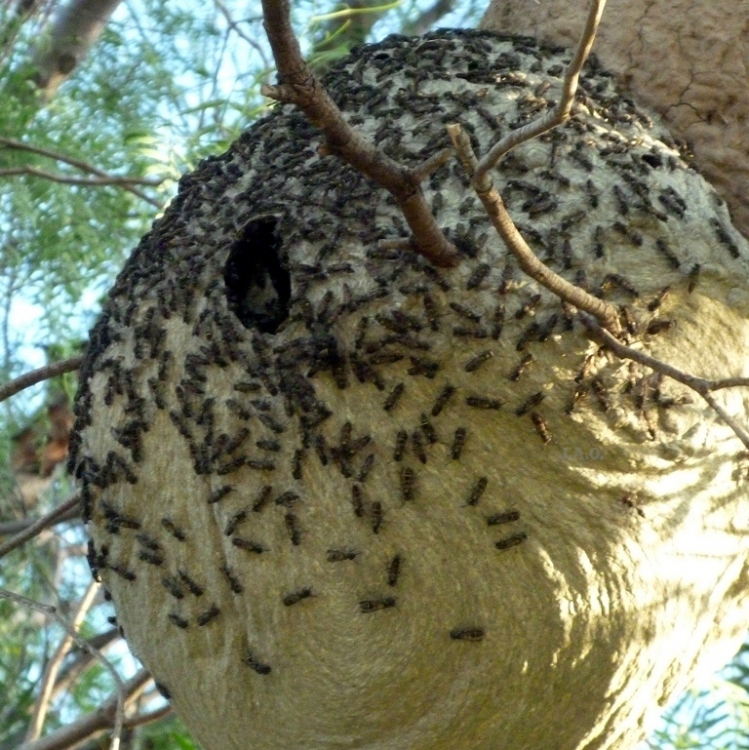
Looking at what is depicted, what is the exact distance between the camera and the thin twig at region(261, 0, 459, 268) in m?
1.78

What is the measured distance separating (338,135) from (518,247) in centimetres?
32

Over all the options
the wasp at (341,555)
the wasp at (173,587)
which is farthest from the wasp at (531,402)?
the wasp at (173,587)

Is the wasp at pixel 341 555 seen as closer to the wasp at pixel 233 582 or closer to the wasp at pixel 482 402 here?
the wasp at pixel 233 582

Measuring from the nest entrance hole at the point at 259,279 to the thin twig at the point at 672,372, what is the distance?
1.85 feet

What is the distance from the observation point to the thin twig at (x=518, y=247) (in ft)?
5.91

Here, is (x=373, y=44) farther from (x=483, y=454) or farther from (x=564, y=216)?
(x=483, y=454)

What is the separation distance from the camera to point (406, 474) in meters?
2.19

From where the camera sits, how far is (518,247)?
76.4 inches

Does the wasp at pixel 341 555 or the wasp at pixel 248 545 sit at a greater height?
the wasp at pixel 248 545

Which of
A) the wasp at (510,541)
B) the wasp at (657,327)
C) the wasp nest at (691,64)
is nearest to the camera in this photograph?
the wasp at (510,541)

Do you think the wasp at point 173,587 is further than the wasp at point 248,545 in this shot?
Yes

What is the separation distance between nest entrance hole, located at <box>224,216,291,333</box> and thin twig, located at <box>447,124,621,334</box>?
1.77 feet

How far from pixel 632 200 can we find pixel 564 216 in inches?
5.9

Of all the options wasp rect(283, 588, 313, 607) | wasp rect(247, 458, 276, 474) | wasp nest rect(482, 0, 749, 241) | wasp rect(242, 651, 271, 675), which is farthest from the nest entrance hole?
wasp nest rect(482, 0, 749, 241)
